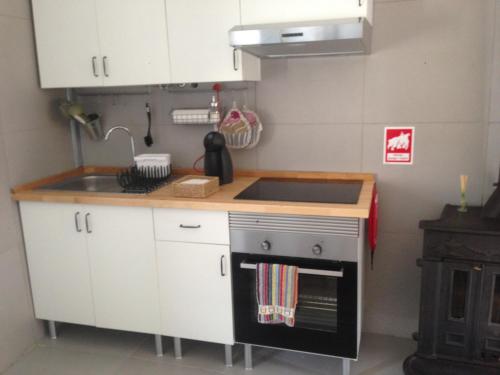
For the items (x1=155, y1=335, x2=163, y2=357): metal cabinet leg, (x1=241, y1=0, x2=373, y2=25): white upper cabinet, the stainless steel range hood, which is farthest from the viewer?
(x1=155, y1=335, x2=163, y2=357): metal cabinet leg

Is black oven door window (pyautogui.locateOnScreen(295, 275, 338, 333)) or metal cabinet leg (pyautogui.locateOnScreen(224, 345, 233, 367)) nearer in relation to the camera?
black oven door window (pyautogui.locateOnScreen(295, 275, 338, 333))

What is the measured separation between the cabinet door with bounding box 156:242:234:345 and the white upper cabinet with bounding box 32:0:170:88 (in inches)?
34.6

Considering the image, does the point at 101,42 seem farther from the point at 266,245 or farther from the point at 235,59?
the point at 266,245

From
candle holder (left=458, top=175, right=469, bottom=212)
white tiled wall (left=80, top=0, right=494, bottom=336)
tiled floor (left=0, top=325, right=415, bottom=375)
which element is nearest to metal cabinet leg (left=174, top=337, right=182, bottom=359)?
tiled floor (left=0, top=325, right=415, bottom=375)

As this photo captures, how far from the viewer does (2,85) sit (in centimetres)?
232

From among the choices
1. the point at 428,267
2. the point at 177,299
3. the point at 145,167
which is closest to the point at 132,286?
the point at 177,299

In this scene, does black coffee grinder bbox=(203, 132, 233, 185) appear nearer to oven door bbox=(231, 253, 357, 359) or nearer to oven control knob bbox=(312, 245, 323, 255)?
oven door bbox=(231, 253, 357, 359)

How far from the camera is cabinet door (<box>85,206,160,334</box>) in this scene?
228 centimetres

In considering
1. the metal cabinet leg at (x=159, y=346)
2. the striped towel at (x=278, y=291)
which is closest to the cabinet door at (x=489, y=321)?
the striped towel at (x=278, y=291)

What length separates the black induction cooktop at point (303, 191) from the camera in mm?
2107

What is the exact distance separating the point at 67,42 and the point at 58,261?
1.16m

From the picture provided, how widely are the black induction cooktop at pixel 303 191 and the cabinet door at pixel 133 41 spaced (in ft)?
2.38

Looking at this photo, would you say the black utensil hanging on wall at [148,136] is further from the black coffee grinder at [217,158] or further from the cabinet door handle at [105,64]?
the black coffee grinder at [217,158]

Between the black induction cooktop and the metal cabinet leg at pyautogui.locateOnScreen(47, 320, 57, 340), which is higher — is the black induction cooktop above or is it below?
above
